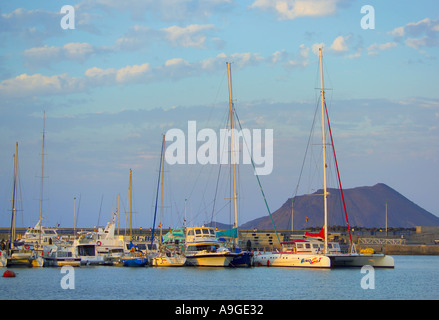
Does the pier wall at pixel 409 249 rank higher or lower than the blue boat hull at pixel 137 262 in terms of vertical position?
lower

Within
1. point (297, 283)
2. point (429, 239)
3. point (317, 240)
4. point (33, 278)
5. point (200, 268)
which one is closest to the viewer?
point (297, 283)

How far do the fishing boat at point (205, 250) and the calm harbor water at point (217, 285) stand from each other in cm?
128

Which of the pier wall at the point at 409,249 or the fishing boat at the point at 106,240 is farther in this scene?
the pier wall at the point at 409,249

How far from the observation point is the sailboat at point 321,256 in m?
66.0

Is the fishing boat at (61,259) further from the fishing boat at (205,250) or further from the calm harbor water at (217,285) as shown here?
the fishing boat at (205,250)

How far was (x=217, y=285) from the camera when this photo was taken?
165 ft

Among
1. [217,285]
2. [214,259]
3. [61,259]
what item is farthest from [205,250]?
[217,285]

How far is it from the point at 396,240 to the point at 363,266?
78.6 m

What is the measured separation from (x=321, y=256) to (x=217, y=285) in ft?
60.1

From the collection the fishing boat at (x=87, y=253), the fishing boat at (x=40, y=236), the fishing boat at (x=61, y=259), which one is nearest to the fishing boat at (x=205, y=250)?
the fishing boat at (x=61, y=259)

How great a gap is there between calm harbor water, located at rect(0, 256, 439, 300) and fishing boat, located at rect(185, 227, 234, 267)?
4.20 feet
